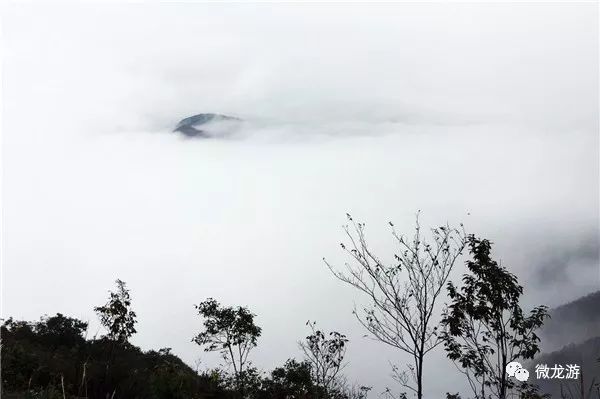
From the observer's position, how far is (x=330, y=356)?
25.0m

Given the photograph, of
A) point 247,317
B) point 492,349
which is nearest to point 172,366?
point 492,349

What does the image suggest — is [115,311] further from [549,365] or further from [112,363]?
[549,365]

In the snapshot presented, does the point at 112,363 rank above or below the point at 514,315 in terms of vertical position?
below

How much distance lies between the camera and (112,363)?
31.1ft

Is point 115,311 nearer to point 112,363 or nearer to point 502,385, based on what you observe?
point 112,363

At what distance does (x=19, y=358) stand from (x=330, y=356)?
14990 millimetres

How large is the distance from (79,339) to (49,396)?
28503 mm

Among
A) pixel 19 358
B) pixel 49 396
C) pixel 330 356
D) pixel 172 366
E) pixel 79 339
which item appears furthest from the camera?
pixel 79 339

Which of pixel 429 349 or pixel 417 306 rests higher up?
pixel 417 306

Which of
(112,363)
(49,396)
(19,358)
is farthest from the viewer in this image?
(19,358)

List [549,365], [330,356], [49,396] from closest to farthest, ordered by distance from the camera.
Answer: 1. [49,396]
2. [549,365]
3. [330,356]

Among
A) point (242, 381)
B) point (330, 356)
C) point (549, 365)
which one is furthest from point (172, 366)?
point (242, 381)

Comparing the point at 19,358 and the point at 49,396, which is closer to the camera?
the point at 49,396

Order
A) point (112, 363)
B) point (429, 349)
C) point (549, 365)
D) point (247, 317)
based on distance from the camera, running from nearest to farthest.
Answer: point (112, 363), point (429, 349), point (549, 365), point (247, 317)
